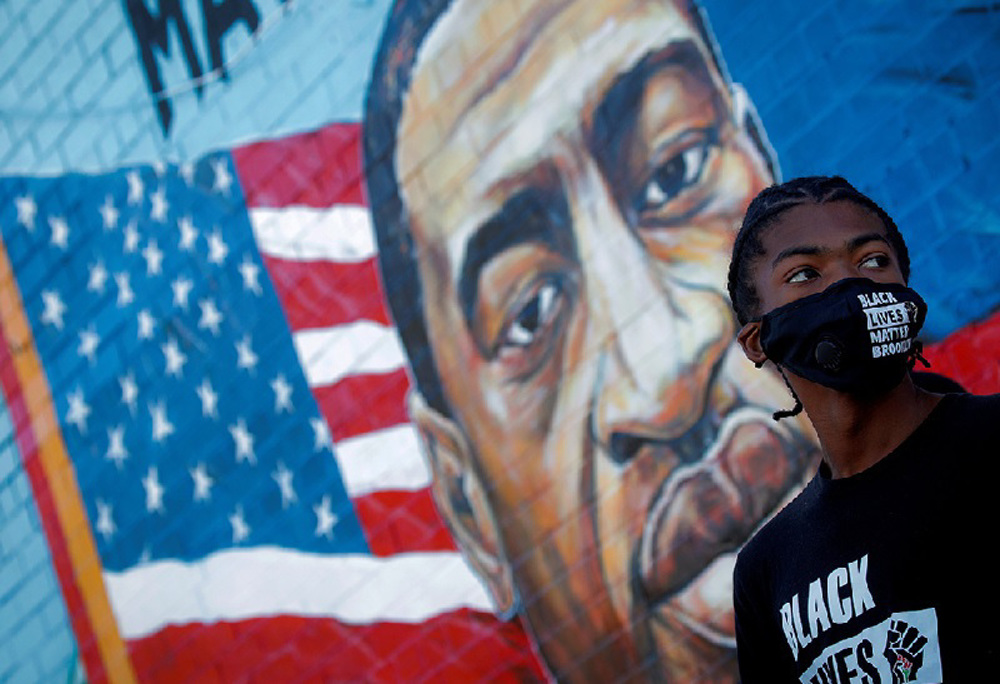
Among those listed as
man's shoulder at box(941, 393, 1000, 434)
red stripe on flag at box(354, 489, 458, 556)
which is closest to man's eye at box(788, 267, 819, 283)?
man's shoulder at box(941, 393, 1000, 434)

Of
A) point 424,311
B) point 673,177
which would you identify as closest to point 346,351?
point 424,311

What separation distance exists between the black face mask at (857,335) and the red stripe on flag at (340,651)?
278cm

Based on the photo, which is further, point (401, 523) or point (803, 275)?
point (401, 523)

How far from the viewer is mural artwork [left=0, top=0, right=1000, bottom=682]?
3701mm

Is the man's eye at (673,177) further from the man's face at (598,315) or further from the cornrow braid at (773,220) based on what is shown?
the cornrow braid at (773,220)

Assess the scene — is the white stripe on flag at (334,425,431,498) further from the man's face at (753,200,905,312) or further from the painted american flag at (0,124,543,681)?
the man's face at (753,200,905,312)

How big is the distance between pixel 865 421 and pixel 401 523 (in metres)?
3.02

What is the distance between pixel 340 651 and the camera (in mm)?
4664

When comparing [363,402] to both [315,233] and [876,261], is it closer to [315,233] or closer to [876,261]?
[315,233]

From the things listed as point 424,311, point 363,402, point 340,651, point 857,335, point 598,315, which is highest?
point 857,335

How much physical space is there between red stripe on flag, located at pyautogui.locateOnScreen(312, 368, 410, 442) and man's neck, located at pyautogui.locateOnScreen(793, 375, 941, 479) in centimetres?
294

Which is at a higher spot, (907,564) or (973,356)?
(907,564)

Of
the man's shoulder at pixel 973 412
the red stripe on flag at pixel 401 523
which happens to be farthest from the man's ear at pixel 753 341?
the red stripe on flag at pixel 401 523

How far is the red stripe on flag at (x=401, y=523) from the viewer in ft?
14.6
